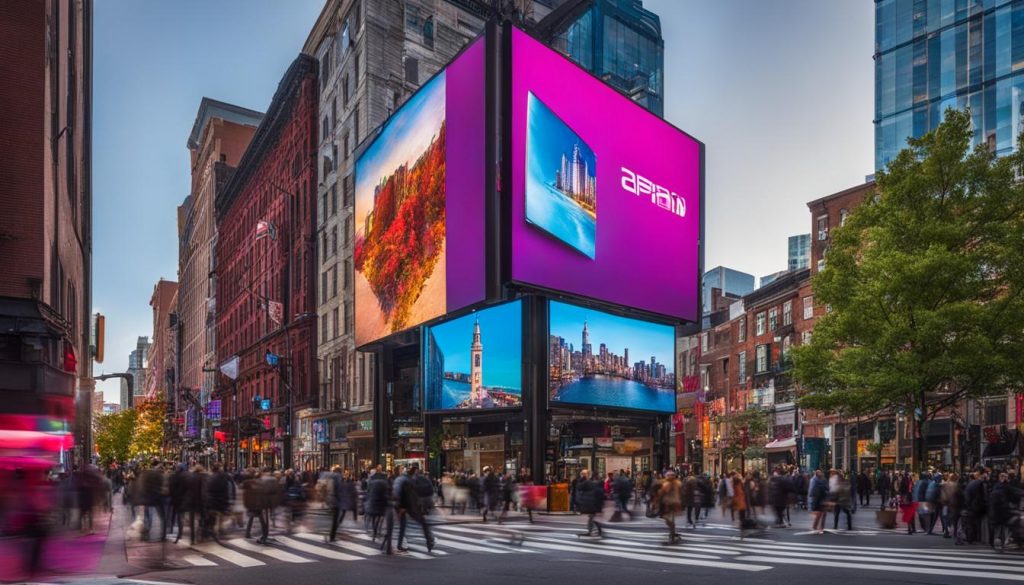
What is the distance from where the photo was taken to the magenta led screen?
43.5 metres

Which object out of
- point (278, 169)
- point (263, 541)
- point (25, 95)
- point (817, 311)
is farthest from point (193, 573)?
point (278, 169)

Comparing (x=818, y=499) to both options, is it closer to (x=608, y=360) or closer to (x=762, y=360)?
(x=608, y=360)

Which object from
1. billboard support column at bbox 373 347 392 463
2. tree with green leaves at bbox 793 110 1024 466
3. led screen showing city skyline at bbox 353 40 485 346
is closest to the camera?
tree with green leaves at bbox 793 110 1024 466

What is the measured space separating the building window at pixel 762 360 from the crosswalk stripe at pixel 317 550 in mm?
53969

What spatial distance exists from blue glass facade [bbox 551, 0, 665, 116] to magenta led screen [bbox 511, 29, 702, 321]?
6336cm

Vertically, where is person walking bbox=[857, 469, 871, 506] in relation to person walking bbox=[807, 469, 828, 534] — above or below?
below

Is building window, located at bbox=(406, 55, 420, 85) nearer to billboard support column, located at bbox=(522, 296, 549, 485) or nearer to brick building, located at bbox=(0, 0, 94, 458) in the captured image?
billboard support column, located at bbox=(522, 296, 549, 485)

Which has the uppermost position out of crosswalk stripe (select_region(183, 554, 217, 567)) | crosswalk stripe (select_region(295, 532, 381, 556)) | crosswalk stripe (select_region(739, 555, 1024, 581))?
crosswalk stripe (select_region(739, 555, 1024, 581))

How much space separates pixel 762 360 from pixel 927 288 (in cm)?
4045

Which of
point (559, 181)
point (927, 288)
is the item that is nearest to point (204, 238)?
point (559, 181)

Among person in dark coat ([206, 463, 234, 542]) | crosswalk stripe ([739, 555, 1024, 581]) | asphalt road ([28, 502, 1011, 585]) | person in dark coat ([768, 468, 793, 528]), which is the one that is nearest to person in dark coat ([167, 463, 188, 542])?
person in dark coat ([206, 463, 234, 542])

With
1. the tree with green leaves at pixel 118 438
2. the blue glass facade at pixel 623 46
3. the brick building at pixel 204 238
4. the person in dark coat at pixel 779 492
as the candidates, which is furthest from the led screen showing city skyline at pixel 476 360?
the tree with green leaves at pixel 118 438

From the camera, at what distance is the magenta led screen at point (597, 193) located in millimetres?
43500

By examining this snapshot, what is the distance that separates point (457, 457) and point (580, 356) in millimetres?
10327
